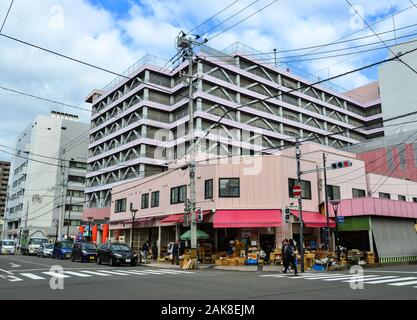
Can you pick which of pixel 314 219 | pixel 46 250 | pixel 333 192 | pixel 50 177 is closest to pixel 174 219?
pixel 314 219

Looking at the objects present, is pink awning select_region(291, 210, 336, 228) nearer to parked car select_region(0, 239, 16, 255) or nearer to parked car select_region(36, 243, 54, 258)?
parked car select_region(36, 243, 54, 258)

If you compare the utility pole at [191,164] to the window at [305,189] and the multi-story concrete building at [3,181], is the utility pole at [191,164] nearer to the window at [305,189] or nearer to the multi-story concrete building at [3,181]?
the window at [305,189]

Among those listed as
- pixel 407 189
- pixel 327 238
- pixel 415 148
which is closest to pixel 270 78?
pixel 415 148

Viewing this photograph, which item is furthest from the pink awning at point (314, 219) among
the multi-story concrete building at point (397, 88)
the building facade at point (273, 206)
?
the multi-story concrete building at point (397, 88)

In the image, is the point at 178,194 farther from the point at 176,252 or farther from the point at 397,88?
the point at 397,88

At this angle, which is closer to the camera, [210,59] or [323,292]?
[323,292]

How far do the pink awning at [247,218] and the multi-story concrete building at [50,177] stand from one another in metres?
A: 63.0

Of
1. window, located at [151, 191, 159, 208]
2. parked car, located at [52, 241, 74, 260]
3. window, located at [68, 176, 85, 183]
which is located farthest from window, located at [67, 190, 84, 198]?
window, located at [151, 191, 159, 208]

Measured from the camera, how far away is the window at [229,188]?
1085 inches

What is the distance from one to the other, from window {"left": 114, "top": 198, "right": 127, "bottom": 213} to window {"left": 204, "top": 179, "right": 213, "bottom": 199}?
49.5 feet

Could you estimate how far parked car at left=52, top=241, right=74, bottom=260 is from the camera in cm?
3644
